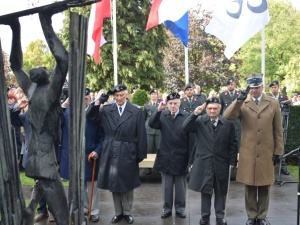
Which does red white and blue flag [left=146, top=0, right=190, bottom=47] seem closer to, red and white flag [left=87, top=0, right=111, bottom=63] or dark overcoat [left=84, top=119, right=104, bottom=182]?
red and white flag [left=87, top=0, right=111, bottom=63]

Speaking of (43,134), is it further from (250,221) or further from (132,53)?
(132,53)

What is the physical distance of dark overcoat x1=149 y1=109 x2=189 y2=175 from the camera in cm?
682

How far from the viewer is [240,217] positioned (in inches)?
273

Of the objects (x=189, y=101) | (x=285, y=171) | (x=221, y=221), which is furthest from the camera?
(x=189, y=101)

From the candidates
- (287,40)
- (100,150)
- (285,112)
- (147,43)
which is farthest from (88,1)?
(287,40)

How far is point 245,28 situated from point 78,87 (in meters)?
7.27

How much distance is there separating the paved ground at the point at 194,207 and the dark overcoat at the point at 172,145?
78cm

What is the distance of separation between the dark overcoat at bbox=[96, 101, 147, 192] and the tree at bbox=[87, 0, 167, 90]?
22.7 metres

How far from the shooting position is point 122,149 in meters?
6.44

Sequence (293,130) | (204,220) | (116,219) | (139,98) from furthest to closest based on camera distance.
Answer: (139,98)
(293,130)
(116,219)
(204,220)

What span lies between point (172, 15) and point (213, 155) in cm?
668

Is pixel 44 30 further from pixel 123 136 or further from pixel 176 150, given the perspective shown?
pixel 176 150

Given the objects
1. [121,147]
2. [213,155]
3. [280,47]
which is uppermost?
[280,47]

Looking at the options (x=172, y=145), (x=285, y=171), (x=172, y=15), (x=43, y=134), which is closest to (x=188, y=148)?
(x=172, y=145)
